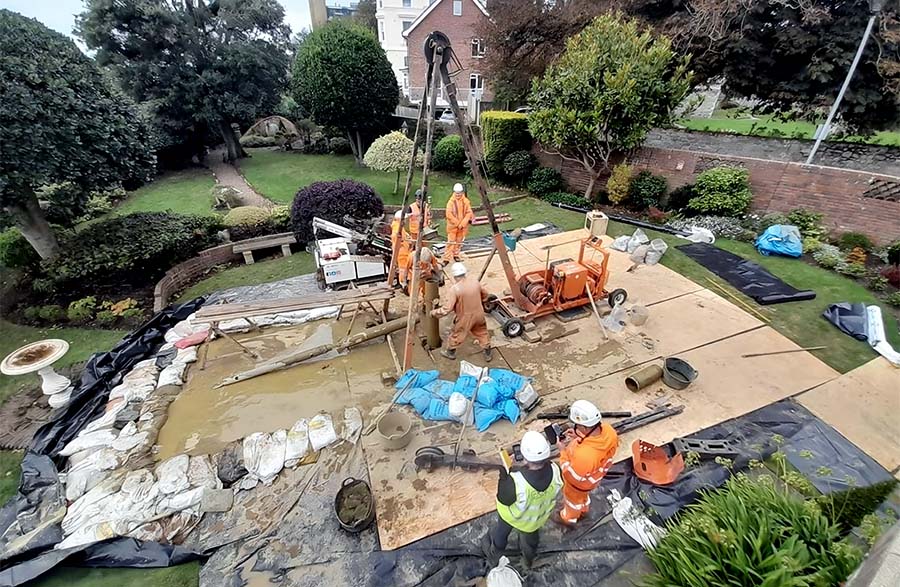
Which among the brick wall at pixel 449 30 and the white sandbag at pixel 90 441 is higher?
the brick wall at pixel 449 30

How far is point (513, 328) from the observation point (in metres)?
6.73

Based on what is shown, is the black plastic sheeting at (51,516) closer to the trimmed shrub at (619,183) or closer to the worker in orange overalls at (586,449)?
the worker in orange overalls at (586,449)

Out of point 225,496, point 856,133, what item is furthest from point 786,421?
point 856,133

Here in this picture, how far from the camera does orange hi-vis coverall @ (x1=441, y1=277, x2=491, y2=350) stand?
576 centimetres

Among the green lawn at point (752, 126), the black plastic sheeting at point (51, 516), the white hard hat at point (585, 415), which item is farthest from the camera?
the green lawn at point (752, 126)

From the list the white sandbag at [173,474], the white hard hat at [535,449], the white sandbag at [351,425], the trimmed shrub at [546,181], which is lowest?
the white sandbag at [351,425]

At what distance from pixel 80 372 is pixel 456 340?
20.6 feet

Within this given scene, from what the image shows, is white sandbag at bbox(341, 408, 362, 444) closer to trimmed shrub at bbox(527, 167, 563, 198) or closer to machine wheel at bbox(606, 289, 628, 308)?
machine wheel at bbox(606, 289, 628, 308)

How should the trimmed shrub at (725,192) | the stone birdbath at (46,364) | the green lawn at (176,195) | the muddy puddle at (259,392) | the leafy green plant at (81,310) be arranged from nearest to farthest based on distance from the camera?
the muddy puddle at (259,392) → the stone birdbath at (46,364) → the leafy green plant at (81,310) → the trimmed shrub at (725,192) → the green lawn at (176,195)

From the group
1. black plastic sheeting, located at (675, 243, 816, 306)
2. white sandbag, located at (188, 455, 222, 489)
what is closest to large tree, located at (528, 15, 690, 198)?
black plastic sheeting, located at (675, 243, 816, 306)

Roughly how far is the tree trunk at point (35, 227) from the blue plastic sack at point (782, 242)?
1581 centimetres

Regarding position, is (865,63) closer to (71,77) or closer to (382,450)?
(382,450)

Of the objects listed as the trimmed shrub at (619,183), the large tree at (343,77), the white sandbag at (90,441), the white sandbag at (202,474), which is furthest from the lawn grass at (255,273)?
the large tree at (343,77)

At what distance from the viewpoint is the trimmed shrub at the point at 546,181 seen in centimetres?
1387
